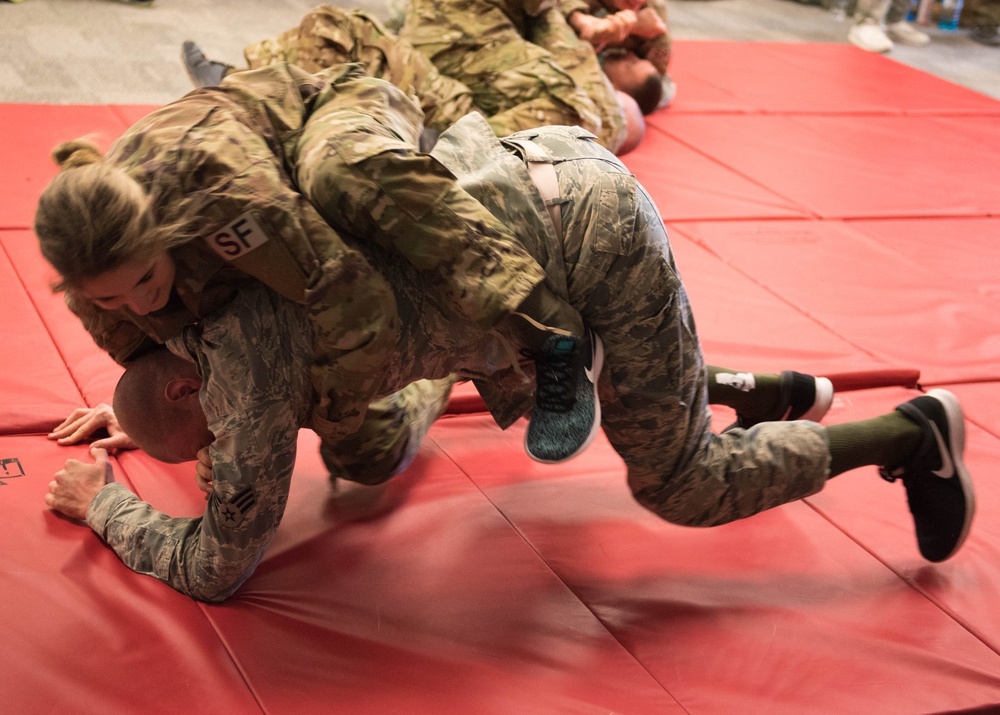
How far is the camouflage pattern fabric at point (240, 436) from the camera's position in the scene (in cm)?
164

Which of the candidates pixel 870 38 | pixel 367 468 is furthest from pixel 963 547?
pixel 870 38

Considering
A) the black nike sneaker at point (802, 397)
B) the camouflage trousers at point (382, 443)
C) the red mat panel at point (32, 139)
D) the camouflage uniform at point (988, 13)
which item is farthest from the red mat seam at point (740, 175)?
the camouflage uniform at point (988, 13)

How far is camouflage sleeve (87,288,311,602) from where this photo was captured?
1640mm

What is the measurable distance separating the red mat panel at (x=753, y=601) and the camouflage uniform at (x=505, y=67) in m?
1.87

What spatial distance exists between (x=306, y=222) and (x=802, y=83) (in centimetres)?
494

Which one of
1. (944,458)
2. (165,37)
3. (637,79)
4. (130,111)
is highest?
(944,458)

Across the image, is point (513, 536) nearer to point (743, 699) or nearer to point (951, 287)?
point (743, 699)

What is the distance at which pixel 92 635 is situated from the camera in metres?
1.80

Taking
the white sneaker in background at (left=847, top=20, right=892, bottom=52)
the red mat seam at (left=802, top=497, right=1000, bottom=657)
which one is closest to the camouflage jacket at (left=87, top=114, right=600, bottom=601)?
the red mat seam at (left=802, top=497, right=1000, bottom=657)

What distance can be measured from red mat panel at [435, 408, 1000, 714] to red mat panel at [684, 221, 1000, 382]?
0.74m

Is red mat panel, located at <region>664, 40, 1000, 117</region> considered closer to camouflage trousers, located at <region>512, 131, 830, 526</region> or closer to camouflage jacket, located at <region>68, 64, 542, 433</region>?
camouflage trousers, located at <region>512, 131, 830, 526</region>

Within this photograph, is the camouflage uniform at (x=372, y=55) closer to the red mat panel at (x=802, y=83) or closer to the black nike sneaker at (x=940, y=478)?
the red mat panel at (x=802, y=83)

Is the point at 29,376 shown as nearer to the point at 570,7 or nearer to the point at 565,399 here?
the point at 565,399

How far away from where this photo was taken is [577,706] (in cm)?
179
